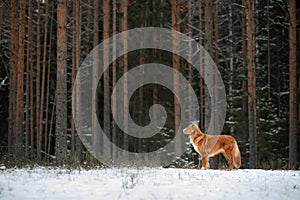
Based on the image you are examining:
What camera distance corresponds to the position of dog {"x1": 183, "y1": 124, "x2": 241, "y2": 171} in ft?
34.9

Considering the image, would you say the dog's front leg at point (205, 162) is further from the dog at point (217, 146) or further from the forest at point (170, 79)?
the forest at point (170, 79)

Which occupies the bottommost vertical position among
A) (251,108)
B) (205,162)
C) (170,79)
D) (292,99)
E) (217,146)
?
(205,162)

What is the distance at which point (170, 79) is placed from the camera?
25.9m

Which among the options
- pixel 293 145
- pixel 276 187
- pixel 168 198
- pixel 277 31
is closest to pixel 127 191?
pixel 168 198

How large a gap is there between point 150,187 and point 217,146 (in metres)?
4.53

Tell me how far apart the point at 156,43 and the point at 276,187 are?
20.5 meters

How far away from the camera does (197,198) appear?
618 cm

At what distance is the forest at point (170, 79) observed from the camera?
17.5 metres

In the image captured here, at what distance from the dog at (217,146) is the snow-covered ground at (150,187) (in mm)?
2169

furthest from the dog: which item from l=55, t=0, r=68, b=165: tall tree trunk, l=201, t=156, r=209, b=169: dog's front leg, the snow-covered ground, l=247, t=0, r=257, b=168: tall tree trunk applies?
l=247, t=0, r=257, b=168: tall tree trunk

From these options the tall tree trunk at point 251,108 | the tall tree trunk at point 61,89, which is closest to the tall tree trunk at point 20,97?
the tall tree trunk at point 61,89

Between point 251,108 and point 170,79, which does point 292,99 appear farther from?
point 170,79

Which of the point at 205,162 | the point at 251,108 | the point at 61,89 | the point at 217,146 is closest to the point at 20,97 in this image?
the point at 61,89

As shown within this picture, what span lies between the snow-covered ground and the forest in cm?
744
